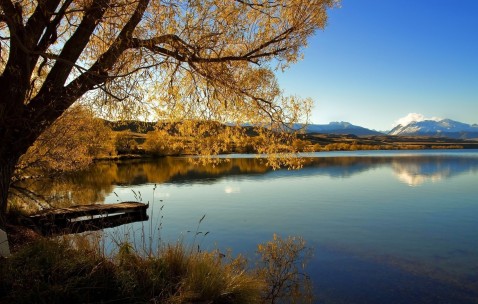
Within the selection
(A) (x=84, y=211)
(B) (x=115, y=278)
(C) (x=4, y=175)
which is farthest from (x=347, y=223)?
Answer: (C) (x=4, y=175)

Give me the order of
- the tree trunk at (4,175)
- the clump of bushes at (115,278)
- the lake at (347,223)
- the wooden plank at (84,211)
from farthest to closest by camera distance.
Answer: the wooden plank at (84,211)
the lake at (347,223)
the tree trunk at (4,175)
the clump of bushes at (115,278)

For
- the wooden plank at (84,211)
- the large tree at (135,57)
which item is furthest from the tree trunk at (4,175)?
the wooden plank at (84,211)

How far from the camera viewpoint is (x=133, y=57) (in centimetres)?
887

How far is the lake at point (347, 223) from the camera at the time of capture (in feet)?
37.1

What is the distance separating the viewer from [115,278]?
6664mm

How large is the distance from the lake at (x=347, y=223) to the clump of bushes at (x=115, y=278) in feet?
6.55

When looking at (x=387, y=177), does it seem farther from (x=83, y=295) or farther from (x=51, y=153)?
(x=83, y=295)

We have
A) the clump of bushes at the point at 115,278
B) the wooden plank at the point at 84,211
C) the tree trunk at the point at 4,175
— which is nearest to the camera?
the clump of bushes at the point at 115,278

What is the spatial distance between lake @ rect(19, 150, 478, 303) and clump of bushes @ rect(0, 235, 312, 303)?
200 centimetres

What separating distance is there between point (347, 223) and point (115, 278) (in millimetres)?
14867

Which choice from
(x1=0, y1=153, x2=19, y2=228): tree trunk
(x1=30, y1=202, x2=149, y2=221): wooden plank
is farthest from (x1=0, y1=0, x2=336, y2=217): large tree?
(x1=30, y1=202, x2=149, y2=221): wooden plank

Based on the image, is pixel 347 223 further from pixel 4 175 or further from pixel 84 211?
pixel 4 175

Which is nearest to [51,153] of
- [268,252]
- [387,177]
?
[268,252]

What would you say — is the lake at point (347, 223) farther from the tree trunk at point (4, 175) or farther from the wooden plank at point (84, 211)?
the tree trunk at point (4, 175)
